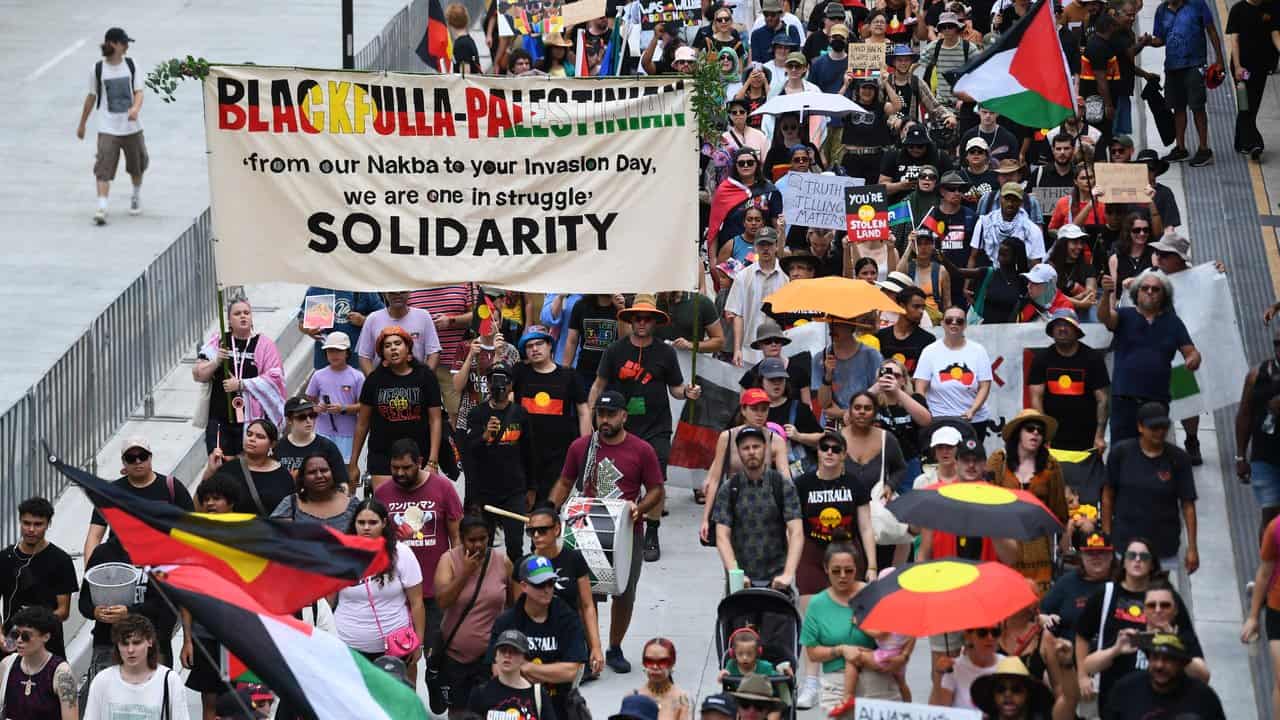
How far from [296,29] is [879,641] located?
22723mm

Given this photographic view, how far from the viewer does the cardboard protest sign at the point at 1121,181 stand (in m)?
18.5

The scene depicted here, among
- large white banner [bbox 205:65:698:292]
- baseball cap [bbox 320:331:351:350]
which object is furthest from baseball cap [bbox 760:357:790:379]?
baseball cap [bbox 320:331:351:350]

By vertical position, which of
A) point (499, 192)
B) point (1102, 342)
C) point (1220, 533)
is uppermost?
point (499, 192)

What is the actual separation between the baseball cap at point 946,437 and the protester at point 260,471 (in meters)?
4.07

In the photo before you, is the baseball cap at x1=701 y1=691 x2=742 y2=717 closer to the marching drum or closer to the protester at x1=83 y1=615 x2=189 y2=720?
the marching drum

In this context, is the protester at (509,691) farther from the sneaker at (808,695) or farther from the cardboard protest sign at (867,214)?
the cardboard protest sign at (867,214)

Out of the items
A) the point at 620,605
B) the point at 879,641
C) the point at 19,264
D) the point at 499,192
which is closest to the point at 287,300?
the point at 19,264

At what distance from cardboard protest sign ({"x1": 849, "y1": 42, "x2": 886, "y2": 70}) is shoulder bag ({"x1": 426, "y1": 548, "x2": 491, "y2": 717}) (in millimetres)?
10755

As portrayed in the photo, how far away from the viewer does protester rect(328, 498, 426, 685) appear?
13383mm

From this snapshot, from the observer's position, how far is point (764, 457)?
1416 cm

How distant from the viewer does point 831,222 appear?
18688 millimetres

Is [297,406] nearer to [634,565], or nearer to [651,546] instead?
[634,565]

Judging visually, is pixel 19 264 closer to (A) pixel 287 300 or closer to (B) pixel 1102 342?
(A) pixel 287 300

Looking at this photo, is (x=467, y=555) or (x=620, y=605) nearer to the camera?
(x=467, y=555)
